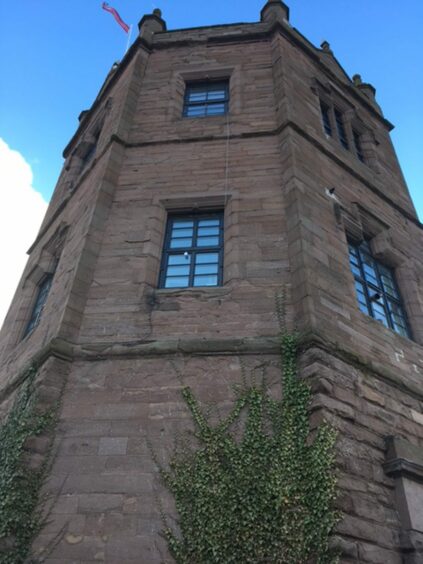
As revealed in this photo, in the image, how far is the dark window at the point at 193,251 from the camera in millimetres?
7410

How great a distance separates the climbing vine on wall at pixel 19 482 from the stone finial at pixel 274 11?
11.0 metres

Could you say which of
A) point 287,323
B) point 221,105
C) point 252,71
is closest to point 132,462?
point 287,323

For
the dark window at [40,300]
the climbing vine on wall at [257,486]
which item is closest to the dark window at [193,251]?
the climbing vine on wall at [257,486]

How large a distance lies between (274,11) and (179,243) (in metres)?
8.10

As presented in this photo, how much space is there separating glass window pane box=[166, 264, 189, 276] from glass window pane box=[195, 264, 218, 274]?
155 millimetres

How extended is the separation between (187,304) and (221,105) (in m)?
5.65

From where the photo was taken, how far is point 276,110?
9.85 m

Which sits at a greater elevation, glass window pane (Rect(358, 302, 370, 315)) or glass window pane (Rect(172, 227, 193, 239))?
glass window pane (Rect(172, 227, 193, 239))

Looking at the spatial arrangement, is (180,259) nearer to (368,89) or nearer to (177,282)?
(177,282)

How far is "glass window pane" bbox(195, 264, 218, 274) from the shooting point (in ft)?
24.5

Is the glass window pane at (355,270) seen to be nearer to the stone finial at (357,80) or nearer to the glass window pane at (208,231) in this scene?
the glass window pane at (208,231)

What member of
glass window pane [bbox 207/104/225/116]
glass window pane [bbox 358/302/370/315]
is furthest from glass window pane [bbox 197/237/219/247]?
glass window pane [bbox 207/104/225/116]

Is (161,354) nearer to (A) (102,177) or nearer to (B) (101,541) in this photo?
(B) (101,541)

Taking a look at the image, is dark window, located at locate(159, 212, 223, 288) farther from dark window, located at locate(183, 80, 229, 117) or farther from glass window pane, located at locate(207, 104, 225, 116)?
glass window pane, located at locate(207, 104, 225, 116)
